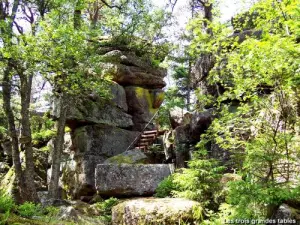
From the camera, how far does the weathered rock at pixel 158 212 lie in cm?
535

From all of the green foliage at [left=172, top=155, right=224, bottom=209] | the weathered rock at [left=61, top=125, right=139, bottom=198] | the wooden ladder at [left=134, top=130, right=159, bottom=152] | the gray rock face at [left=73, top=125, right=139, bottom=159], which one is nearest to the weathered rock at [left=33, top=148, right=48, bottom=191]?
the weathered rock at [left=61, top=125, right=139, bottom=198]

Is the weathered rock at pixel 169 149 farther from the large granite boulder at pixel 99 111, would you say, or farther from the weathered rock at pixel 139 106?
the weathered rock at pixel 139 106

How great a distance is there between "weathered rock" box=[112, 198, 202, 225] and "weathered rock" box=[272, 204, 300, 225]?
146cm

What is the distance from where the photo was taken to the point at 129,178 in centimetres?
1026

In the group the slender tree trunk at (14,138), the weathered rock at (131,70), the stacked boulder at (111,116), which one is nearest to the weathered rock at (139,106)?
the stacked boulder at (111,116)

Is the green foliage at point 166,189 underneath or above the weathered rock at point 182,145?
underneath

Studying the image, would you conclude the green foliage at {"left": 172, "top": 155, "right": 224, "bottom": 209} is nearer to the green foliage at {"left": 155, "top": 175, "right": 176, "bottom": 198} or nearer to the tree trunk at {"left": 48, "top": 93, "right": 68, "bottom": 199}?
the green foliage at {"left": 155, "top": 175, "right": 176, "bottom": 198}

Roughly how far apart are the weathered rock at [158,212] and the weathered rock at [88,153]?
8.31 meters

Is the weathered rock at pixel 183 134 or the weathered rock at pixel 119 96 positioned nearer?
the weathered rock at pixel 183 134

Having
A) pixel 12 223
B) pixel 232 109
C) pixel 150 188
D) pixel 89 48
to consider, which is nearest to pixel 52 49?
pixel 89 48

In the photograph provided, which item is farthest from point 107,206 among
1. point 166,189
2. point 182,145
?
point 182,145

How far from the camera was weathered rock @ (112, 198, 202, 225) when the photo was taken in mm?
5348

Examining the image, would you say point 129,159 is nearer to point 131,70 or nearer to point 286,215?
A: point 131,70

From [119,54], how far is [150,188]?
948 cm
